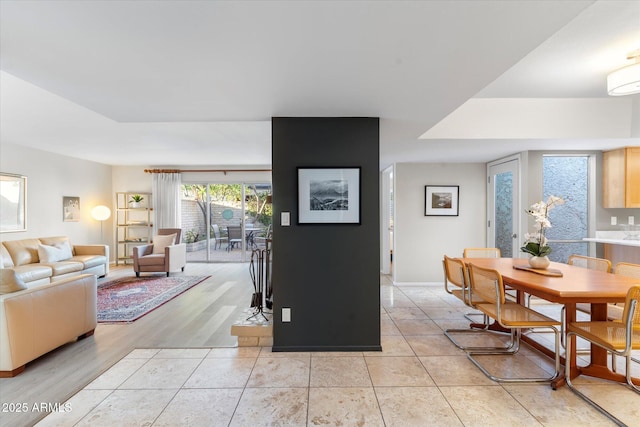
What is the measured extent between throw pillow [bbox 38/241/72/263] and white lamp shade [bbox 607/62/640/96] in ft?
25.2

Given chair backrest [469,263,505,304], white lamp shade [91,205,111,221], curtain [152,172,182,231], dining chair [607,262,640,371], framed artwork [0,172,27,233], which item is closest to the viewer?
chair backrest [469,263,505,304]

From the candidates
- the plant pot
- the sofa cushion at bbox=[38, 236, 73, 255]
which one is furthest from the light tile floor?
the sofa cushion at bbox=[38, 236, 73, 255]

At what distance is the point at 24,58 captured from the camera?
179 cm

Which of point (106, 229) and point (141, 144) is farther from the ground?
point (141, 144)

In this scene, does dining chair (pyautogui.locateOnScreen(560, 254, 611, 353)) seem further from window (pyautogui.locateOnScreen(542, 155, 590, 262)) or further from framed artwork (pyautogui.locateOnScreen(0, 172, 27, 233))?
framed artwork (pyautogui.locateOnScreen(0, 172, 27, 233))

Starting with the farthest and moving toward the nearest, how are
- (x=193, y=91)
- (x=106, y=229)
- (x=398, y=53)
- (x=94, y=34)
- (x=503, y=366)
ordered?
(x=106, y=229), (x=503, y=366), (x=193, y=91), (x=398, y=53), (x=94, y=34)

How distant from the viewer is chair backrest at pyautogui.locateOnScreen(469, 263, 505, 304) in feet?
7.98

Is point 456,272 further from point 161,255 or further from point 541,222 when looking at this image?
point 161,255

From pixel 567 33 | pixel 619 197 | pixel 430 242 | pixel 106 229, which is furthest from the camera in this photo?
pixel 106 229

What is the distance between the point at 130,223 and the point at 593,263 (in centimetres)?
877

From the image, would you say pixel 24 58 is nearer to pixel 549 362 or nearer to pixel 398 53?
pixel 398 53

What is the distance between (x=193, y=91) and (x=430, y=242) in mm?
4527

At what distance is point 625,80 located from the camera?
2354 mm

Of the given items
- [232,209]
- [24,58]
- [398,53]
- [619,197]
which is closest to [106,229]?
[232,209]
